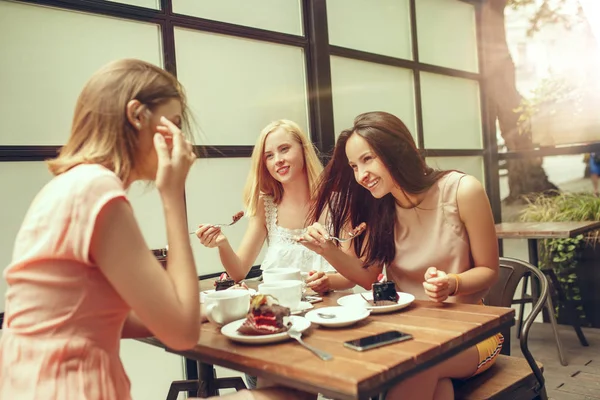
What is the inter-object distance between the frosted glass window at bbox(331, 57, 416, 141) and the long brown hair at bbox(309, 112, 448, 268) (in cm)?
161

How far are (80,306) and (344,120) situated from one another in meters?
2.95

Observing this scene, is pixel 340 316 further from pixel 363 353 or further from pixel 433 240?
pixel 433 240

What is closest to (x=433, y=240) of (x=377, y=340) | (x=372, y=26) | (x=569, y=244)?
(x=377, y=340)

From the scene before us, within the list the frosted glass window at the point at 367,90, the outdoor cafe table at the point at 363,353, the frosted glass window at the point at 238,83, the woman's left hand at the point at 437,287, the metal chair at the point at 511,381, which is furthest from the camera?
the frosted glass window at the point at 367,90

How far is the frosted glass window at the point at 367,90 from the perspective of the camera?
3.72 m

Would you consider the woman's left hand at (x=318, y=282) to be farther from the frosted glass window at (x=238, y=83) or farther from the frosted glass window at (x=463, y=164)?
the frosted glass window at (x=463, y=164)

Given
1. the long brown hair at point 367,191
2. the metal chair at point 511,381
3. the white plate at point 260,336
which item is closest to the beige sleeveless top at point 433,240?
the long brown hair at point 367,191

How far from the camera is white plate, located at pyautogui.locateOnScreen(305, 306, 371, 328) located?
1295 mm

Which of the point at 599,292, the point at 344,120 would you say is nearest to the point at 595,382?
the point at 599,292

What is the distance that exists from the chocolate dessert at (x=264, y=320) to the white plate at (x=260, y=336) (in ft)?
0.05

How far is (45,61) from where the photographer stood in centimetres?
231

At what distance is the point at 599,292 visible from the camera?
407 centimetres

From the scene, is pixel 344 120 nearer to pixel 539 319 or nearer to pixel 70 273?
pixel 539 319

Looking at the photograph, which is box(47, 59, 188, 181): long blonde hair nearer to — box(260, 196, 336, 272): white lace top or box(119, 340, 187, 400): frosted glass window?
box(260, 196, 336, 272): white lace top
